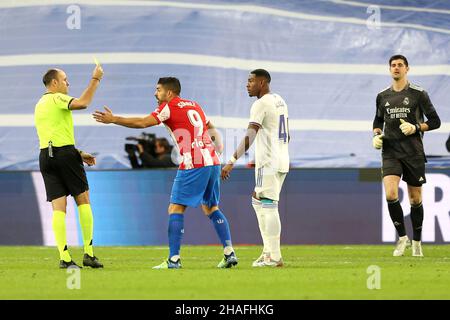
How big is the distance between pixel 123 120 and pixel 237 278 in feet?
6.16

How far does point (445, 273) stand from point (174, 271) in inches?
90.2

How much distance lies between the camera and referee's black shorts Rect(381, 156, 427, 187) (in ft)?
41.1

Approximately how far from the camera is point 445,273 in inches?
375

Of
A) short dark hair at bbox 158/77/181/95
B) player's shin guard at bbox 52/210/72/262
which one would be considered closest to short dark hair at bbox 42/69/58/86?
short dark hair at bbox 158/77/181/95

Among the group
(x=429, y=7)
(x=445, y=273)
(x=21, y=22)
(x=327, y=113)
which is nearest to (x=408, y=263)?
(x=445, y=273)

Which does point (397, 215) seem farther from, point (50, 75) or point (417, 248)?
point (50, 75)

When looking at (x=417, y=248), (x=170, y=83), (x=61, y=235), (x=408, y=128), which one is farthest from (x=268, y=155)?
(x=417, y=248)

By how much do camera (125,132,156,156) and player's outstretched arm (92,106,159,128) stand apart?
5756 mm

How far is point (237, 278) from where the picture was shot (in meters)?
8.97

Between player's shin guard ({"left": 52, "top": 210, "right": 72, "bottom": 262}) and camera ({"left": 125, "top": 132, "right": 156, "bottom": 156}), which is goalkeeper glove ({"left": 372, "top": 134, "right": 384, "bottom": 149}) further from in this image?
camera ({"left": 125, "top": 132, "right": 156, "bottom": 156})
